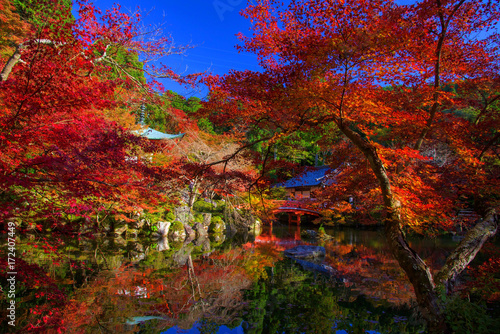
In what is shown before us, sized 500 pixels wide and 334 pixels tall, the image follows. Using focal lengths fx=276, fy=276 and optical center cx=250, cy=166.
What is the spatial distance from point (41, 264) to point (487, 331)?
849 cm

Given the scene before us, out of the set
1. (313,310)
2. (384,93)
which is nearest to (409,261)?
(313,310)

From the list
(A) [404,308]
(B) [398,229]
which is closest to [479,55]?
(B) [398,229]

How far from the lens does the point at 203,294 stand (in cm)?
563

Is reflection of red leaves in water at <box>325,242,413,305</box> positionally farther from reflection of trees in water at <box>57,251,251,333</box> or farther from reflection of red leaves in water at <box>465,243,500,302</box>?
reflection of trees in water at <box>57,251,251,333</box>

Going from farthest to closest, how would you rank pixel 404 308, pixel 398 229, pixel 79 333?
1. pixel 404 308
2. pixel 398 229
3. pixel 79 333

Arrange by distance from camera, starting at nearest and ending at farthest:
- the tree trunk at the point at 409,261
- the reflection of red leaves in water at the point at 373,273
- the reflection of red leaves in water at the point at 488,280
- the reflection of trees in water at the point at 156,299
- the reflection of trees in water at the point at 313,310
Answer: the tree trunk at the point at 409,261, the reflection of red leaves in water at the point at 488,280, the reflection of trees in water at the point at 156,299, the reflection of trees in water at the point at 313,310, the reflection of red leaves in water at the point at 373,273

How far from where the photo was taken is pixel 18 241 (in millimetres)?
9547

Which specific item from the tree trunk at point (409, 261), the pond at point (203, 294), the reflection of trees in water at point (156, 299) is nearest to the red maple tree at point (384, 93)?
the tree trunk at point (409, 261)

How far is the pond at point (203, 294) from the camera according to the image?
420 cm

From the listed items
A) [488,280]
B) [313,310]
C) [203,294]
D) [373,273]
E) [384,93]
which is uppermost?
[384,93]

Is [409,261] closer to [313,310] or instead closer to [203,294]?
[313,310]

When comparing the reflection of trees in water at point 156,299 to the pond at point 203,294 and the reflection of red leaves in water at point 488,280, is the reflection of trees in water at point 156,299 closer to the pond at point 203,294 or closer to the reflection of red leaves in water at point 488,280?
the pond at point 203,294

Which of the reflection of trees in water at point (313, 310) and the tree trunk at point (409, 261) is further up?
the tree trunk at point (409, 261)

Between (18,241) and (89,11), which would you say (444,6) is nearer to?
(89,11)
